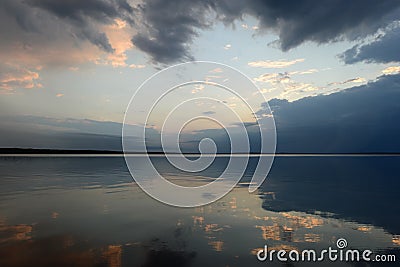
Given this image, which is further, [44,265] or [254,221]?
[254,221]

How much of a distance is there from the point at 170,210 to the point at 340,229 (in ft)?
33.6

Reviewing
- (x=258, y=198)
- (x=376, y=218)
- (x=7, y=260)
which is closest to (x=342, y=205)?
(x=376, y=218)

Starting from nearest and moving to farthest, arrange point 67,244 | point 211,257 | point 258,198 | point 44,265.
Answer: point 44,265
point 211,257
point 67,244
point 258,198

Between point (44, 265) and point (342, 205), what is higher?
point (342, 205)

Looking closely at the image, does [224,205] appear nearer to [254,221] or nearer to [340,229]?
[254,221]

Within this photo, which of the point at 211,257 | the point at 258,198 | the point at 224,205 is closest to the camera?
the point at 211,257

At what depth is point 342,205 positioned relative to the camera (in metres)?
20.6
